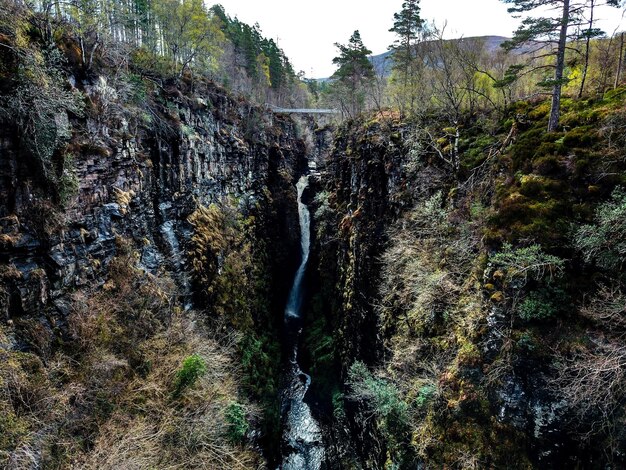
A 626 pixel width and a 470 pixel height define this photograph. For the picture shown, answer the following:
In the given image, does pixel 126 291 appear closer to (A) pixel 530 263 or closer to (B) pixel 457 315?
(B) pixel 457 315

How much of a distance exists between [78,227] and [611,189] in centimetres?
1796

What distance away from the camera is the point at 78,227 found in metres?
12.4

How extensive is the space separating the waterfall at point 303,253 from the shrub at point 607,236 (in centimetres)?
2732

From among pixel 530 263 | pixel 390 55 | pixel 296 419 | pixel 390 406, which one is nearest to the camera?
pixel 530 263

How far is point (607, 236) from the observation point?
812cm

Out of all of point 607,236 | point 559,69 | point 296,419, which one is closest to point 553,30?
point 559,69

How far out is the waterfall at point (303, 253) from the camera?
33594 millimetres

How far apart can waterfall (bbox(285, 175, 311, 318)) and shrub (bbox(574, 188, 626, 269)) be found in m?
27.3

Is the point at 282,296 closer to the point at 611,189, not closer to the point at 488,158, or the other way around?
the point at 488,158

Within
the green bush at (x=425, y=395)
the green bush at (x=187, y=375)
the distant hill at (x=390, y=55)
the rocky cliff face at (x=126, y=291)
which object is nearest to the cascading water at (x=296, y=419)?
the rocky cliff face at (x=126, y=291)

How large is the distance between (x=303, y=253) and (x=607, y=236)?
104ft

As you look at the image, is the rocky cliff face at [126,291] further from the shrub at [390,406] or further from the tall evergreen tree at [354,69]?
the tall evergreen tree at [354,69]

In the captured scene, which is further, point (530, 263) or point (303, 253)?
point (303, 253)

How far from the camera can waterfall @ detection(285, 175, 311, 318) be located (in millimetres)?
33594
